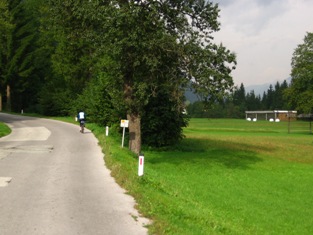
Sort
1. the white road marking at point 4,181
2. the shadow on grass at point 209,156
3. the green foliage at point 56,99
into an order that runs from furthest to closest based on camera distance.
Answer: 1. the green foliage at point 56,99
2. the shadow on grass at point 209,156
3. the white road marking at point 4,181

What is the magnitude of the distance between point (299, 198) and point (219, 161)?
9224 millimetres

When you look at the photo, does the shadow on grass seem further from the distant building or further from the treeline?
the treeline

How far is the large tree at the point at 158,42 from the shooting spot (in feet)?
59.6

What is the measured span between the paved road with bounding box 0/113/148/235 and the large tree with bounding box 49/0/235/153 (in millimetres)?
5232

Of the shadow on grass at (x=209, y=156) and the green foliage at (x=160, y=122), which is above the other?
the green foliage at (x=160, y=122)

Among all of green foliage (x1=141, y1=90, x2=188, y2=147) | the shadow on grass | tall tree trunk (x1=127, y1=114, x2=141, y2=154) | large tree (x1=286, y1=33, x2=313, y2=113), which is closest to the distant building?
large tree (x1=286, y1=33, x2=313, y2=113)

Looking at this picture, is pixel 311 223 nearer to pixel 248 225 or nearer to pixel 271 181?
pixel 248 225

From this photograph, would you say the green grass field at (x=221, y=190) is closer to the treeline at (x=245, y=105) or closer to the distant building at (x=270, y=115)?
the distant building at (x=270, y=115)

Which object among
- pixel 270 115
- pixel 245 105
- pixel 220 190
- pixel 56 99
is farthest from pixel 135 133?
pixel 245 105

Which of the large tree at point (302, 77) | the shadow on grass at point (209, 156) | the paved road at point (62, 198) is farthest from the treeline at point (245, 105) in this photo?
the paved road at point (62, 198)

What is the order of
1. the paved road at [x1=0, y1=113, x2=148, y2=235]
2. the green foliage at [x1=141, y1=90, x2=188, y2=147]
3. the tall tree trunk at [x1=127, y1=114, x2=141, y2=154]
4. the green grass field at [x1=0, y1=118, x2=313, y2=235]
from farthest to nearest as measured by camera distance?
1. the green foliage at [x1=141, y1=90, x2=188, y2=147]
2. the tall tree trunk at [x1=127, y1=114, x2=141, y2=154]
3. the green grass field at [x1=0, y1=118, x2=313, y2=235]
4. the paved road at [x1=0, y1=113, x2=148, y2=235]

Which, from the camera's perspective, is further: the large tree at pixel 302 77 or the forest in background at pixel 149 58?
the large tree at pixel 302 77

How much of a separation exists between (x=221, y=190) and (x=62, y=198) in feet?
25.5

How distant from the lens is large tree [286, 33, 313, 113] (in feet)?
190
